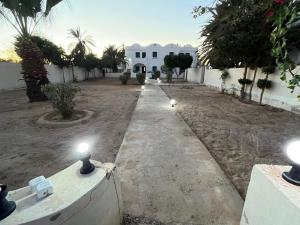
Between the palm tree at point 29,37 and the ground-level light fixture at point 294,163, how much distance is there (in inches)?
358

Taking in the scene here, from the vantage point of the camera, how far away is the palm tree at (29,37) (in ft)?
23.9

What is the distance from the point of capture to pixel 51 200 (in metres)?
1.32

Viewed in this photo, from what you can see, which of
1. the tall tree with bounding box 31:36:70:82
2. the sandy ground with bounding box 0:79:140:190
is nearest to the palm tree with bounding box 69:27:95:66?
the tall tree with bounding box 31:36:70:82

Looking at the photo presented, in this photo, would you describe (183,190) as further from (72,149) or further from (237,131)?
(237,131)

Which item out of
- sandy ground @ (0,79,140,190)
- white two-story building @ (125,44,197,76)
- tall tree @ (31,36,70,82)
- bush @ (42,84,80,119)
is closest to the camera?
sandy ground @ (0,79,140,190)

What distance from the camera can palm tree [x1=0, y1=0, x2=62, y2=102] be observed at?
729 centimetres

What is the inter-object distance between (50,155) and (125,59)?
38.3 m

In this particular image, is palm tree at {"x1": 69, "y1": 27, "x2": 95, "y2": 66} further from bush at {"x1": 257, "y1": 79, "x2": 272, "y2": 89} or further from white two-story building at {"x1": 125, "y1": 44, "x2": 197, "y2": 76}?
bush at {"x1": 257, "y1": 79, "x2": 272, "y2": 89}

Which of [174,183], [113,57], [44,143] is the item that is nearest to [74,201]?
[174,183]

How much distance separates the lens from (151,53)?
1543 inches

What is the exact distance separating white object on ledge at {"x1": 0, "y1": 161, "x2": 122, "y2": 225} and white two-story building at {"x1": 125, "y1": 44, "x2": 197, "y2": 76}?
1505 inches

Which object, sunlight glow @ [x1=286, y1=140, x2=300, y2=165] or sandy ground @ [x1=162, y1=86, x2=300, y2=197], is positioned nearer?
sunlight glow @ [x1=286, y1=140, x2=300, y2=165]

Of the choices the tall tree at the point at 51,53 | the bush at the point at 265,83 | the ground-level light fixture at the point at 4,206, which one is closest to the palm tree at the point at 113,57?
the tall tree at the point at 51,53

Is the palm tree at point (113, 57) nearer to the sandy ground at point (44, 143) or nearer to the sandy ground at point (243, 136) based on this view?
the sandy ground at point (44, 143)
